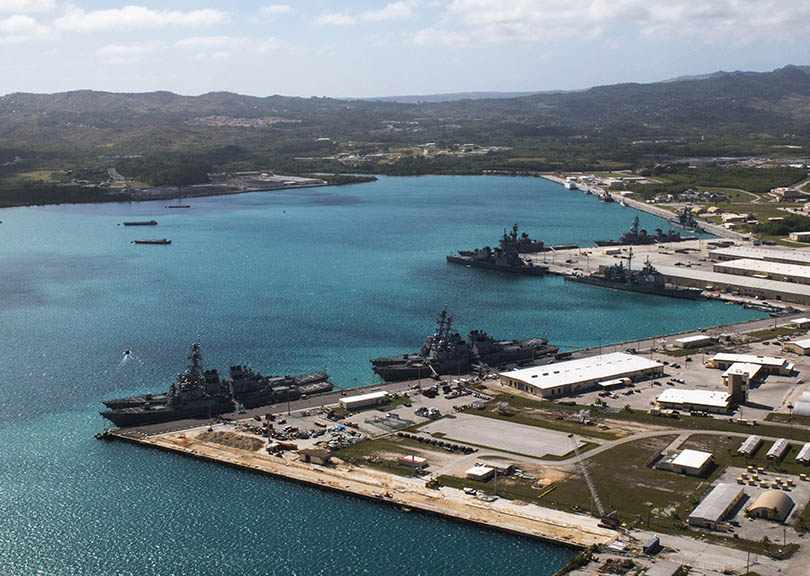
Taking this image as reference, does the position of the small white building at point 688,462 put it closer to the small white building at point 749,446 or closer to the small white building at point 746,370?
the small white building at point 749,446

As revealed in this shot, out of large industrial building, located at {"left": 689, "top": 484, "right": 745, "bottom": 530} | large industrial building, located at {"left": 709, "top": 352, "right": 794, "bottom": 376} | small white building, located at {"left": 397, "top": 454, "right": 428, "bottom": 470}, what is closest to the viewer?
large industrial building, located at {"left": 689, "top": 484, "right": 745, "bottom": 530}

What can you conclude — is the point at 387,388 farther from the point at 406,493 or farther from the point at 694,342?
the point at 694,342

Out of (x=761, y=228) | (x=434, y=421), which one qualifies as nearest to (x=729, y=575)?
(x=434, y=421)

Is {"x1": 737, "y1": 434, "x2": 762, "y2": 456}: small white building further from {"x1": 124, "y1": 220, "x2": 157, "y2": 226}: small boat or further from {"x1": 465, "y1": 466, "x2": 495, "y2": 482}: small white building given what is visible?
{"x1": 124, "y1": 220, "x2": 157, "y2": 226}: small boat

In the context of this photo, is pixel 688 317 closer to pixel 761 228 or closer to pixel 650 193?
pixel 761 228

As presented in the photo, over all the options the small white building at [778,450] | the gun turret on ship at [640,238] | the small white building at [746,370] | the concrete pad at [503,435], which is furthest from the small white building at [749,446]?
the gun turret on ship at [640,238]

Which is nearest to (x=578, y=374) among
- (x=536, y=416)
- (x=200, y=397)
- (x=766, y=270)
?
(x=536, y=416)

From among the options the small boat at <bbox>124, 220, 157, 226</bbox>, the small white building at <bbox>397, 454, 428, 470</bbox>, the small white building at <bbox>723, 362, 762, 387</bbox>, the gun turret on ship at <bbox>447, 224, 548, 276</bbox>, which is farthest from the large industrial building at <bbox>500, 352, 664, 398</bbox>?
the small boat at <bbox>124, 220, 157, 226</bbox>
